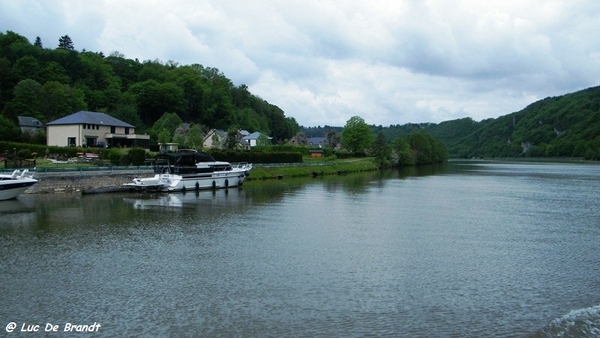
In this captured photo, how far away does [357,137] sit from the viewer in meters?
114

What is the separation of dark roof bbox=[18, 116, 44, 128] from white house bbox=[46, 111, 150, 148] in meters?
8.56

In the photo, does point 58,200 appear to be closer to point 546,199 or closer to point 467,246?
point 467,246

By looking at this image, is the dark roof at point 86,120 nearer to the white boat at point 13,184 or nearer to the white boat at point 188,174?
the white boat at point 188,174

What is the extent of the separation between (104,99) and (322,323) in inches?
4196

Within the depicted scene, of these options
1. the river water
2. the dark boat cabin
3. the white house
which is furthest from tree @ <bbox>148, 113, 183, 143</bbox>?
the river water

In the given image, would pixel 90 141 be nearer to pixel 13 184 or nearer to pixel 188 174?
pixel 188 174

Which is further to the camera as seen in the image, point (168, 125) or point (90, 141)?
point (168, 125)

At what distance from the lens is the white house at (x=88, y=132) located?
2601 inches

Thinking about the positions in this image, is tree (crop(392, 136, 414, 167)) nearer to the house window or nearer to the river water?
the house window

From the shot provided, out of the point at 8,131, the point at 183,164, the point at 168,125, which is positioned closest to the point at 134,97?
the point at 168,125

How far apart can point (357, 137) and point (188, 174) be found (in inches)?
2757

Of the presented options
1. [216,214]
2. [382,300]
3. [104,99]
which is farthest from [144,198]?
[104,99]

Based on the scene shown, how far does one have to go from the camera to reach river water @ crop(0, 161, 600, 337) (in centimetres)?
1315

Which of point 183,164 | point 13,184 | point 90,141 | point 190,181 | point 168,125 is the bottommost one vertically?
point 190,181
